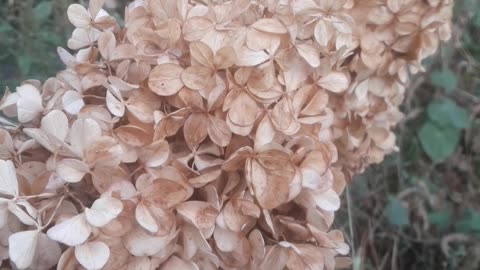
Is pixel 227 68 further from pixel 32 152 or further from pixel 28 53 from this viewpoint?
pixel 28 53

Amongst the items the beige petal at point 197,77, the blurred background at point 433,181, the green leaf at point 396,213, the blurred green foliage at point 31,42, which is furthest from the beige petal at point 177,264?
the green leaf at point 396,213

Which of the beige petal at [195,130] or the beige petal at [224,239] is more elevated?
the beige petal at [195,130]

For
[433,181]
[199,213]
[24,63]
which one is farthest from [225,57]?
[433,181]

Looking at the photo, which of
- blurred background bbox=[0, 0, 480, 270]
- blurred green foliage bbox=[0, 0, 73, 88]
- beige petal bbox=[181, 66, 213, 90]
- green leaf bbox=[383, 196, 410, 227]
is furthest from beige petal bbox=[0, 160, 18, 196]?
green leaf bbox=[383, 196, 410, 227]

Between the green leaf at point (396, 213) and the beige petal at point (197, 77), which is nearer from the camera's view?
the beige petal at point (197, 77)

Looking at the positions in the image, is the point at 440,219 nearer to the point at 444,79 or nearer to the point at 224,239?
the point at 444,79

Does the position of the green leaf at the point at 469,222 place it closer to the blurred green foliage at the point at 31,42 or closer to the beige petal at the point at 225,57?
the blurred green foliage at the point at 31,42
